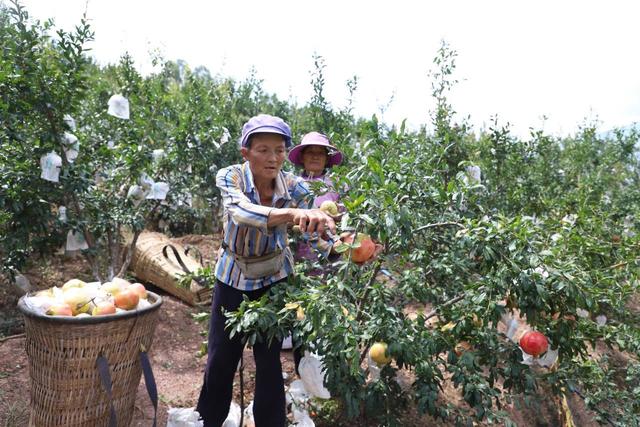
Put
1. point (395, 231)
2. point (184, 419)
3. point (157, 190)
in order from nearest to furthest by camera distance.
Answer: point (395, 231) < point (184, 419) < point (157, 190)

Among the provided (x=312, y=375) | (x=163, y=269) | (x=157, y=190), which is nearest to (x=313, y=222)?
(x=312, y=375)

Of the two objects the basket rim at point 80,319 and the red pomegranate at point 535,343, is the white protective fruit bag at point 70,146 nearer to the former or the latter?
the basket rim at point 80,319

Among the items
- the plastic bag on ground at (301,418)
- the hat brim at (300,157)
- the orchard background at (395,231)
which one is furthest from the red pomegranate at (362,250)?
the hat brim at (300,157)

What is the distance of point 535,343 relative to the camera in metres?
2.02

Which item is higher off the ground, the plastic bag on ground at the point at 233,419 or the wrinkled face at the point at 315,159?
the wrinkled face at the point at 315,159

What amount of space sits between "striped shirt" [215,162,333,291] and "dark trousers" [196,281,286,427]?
67 mm

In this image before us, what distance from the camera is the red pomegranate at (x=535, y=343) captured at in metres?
2.02

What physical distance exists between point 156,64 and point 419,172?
16.9ft

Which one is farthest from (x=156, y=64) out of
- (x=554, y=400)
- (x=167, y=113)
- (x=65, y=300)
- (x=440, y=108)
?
(x=554, y=400)

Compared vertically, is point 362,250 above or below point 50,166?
below

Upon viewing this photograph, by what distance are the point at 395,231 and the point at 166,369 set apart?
7.17 ft

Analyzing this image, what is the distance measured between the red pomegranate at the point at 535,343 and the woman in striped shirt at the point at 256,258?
3.02 ft

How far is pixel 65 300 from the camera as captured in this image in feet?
6.26

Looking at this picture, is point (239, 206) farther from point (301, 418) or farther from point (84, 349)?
point (301, 418)
